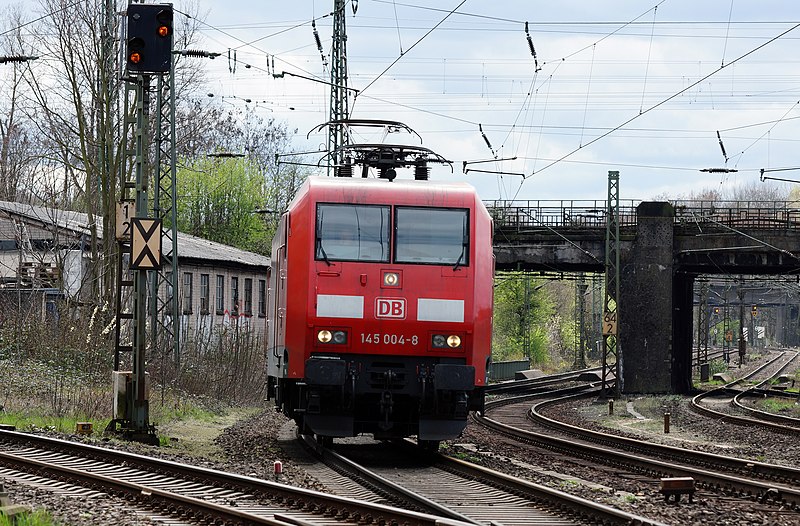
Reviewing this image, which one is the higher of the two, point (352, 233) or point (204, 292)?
point (352, 233)

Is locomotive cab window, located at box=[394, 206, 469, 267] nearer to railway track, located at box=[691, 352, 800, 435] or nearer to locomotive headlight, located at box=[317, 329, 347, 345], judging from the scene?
locomotive headlight, located at box=[317, 329, 347, 345]

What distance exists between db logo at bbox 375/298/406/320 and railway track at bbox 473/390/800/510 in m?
3.67

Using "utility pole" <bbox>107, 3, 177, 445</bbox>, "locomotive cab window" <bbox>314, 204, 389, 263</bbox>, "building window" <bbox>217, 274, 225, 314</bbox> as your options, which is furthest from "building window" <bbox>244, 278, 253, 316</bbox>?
"locomotive cab window" <bbox>314, 204, 389, 263</bbox>

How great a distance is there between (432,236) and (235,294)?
105 feet

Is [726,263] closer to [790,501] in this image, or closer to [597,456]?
[597,456]

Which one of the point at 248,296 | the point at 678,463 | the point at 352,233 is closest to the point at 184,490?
the point at 352,233

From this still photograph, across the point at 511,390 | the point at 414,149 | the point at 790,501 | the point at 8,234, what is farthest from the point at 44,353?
the point at 511,390

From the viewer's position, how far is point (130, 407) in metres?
15.9

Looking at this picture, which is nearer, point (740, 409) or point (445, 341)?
point (445, 341)

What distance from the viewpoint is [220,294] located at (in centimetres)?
4422

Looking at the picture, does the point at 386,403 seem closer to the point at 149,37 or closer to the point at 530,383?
the point at 149,37

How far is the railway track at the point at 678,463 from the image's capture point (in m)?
12.0

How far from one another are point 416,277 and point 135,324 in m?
4.20

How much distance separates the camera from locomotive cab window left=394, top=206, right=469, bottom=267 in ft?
47.0
